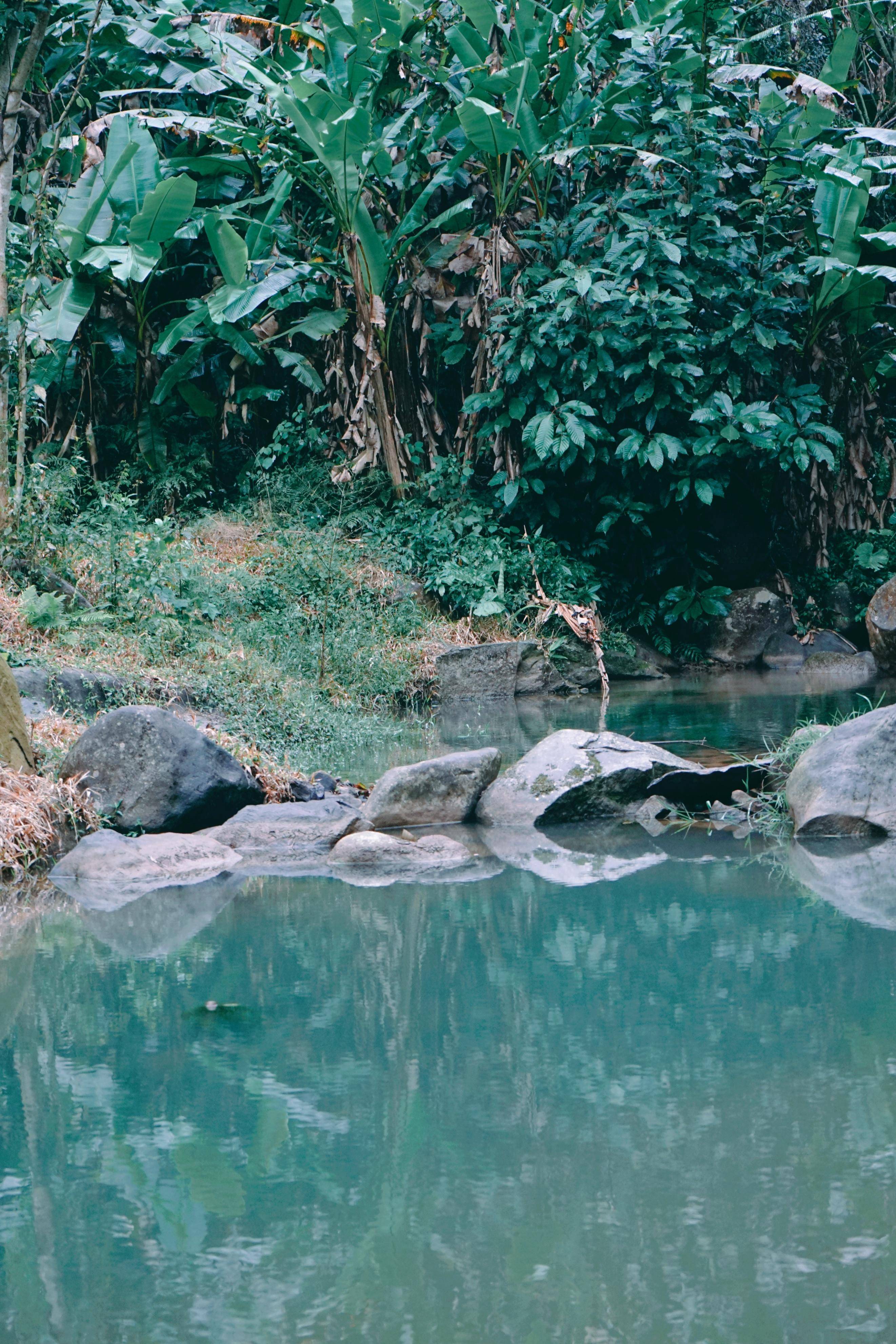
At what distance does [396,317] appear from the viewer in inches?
520

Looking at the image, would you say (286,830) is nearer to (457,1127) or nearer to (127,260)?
(457,1127)

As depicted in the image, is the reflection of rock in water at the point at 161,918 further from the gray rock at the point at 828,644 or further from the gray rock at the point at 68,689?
the gray rock at the point at 828,644

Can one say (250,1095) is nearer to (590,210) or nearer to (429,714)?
(429,714)

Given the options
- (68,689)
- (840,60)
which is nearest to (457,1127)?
(68,689)

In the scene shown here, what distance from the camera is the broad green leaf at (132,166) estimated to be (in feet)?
37.6

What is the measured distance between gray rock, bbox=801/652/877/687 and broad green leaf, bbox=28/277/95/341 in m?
7.56

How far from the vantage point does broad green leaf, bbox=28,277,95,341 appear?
11.1 meters

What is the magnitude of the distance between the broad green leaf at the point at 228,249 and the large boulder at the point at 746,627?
601 cm

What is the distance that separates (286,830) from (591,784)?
1658 mm

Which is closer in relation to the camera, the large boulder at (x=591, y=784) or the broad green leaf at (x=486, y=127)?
the large boulder at (x=591, y=784)

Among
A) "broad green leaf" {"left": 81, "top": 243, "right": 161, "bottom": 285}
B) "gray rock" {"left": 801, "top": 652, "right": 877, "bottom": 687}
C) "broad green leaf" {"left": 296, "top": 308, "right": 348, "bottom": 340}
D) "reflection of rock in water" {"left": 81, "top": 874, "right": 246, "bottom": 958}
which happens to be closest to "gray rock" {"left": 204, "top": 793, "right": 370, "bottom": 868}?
"reflection of rock in water" {"left": 81, "top": 874, "right": 246, "bottom": 958}

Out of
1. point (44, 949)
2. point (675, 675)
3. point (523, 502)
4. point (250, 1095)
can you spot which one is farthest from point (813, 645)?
point (250, 1095)

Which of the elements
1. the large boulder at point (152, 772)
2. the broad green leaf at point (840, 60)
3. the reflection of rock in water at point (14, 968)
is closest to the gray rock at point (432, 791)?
the large boulder at point (152, 772)

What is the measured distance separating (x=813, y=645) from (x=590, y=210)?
5.08 m
